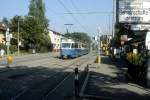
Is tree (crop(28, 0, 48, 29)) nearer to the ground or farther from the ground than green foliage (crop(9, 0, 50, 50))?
farther from the ground

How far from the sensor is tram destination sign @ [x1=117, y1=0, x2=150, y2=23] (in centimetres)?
2272

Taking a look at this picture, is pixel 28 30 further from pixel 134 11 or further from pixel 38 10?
pixel 134 11

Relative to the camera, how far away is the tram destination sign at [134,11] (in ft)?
74.5

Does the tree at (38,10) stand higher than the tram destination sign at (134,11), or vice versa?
the tree at (38,10)

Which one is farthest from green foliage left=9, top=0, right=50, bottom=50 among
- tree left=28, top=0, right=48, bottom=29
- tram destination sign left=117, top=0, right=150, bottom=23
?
tram destination sign left=117, top=0, right=150, bottom=23

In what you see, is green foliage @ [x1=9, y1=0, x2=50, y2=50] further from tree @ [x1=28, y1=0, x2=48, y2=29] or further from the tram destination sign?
the tram destination sign

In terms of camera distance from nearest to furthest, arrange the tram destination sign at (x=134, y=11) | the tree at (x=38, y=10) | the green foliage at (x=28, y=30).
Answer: the tram destination sign at (x=134, y=11), the green foliage at (x=28, y=30), the tree at (x=38, y=10)

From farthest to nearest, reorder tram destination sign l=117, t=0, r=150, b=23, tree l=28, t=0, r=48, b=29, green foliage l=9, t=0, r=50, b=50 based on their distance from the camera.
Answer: tree l=28, t=0, r=48, b=29 < green foliage l=9, t=0, r=50, b=50 < tram destination sign l=117, t=0, r=150, b=23

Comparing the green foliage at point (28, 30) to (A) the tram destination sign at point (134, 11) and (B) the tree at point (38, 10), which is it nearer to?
(B) the tree at point (38, 10)

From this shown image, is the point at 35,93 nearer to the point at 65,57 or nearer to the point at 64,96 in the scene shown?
the point at 64,96

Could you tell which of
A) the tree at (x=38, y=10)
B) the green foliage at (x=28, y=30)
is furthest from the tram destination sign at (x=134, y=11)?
the tree at (x=38, y=10)

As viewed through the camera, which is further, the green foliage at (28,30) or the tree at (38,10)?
the tree at (38,10)

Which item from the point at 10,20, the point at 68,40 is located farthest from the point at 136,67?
the point at 10,20

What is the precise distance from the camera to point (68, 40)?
61.6m
